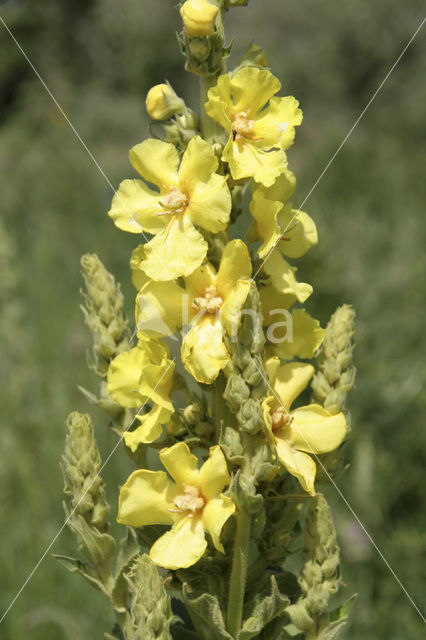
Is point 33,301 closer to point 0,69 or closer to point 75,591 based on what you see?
point 75,591

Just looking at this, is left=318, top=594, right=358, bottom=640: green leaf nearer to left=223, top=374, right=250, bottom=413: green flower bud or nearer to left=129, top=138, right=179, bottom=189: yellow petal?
left=223, top=374, right=250, bottom=413: green flower bud

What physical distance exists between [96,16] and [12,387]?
19938 mm

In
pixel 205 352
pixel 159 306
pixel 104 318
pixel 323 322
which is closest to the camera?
pixel 205 352

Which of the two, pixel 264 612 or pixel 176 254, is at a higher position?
pixel 176 254

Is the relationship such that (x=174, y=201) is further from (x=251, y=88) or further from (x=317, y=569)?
(x=317, y=569)

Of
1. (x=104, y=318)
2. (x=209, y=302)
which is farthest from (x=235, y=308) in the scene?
Result: (x=104, y=318)

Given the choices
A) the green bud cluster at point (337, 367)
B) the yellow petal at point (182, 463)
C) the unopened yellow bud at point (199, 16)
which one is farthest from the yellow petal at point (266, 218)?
the yellow petal at point (182, 463)

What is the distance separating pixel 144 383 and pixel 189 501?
0.34 meters

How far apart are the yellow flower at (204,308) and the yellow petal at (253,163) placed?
190 millimetres

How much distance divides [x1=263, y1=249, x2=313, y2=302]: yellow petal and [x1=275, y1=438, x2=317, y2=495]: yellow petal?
398 millimetres

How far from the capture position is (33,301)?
589 centimetres

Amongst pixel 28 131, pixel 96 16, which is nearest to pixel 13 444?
pixel 28 131

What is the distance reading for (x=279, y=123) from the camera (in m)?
1.79

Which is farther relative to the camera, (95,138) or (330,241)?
(95,138)
